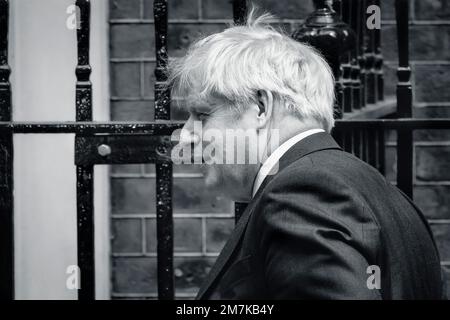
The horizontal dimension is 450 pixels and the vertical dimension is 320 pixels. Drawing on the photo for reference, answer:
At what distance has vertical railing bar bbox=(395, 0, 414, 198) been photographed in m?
2.16

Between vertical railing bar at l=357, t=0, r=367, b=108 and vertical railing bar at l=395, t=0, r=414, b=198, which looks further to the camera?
vertical railing bar at l=357, t=0, r=367, b=108

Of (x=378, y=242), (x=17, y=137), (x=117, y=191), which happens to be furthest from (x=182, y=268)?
(x=378, y=242)

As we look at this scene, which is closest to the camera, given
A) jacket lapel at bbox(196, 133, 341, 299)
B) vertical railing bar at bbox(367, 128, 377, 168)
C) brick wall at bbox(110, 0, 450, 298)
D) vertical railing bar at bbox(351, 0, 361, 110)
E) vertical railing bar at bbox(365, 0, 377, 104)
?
jacket lapel at bbox(196, 133, 341, 299)

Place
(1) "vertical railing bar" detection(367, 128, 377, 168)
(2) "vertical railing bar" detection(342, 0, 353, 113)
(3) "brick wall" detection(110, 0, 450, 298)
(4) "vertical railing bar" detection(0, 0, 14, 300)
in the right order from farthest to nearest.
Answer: (3) "brick wall" detection(110, 0, 450, 298)
(1) "vertical railing bar" detection(367, 128, 377, 168)
(2) "vertical railing bar" detection(342, 0, 353, 113)
(4) "vertical railing bar" detection(0, 0, 14, 300)

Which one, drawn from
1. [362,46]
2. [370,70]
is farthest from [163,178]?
[370,70]

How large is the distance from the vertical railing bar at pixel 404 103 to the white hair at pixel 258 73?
1.03 feet

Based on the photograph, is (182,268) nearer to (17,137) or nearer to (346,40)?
(17,137)

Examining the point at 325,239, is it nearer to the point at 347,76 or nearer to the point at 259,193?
the point at 259,193

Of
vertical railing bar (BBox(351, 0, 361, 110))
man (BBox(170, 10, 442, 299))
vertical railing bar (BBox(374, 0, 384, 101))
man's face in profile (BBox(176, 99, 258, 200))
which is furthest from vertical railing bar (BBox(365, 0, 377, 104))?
man's face in profile (BBox(176, 99, 258, 200))

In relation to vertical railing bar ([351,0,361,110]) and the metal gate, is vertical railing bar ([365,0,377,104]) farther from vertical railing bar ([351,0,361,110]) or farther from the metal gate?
the metal gate

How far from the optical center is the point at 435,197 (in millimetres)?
3523

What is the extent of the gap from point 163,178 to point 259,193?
1.29ft

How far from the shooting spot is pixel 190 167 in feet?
11.3

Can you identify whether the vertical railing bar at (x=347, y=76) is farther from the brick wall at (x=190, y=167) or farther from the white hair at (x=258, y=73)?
the brick wall at (x=190, y=167)
